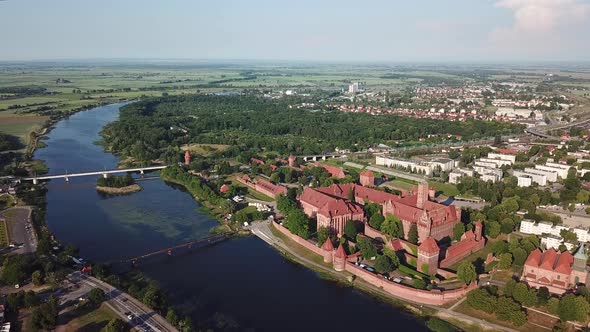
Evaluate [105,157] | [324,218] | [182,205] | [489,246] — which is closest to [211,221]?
[182,205]

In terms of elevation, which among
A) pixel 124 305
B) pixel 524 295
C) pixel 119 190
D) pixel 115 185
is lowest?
pixel 119 190

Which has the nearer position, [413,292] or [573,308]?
[573,308]

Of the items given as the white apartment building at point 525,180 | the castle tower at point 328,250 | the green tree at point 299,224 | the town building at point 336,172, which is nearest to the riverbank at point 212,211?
the green tree at point 299,224

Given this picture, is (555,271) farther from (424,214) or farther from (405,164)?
(405,164)

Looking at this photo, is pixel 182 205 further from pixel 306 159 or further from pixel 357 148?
pixel 357 148

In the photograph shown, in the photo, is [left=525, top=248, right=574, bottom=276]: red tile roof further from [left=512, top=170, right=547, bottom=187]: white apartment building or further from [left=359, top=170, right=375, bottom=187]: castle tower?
[left=512, top=170, right=547, bottom=187]: white apartment building

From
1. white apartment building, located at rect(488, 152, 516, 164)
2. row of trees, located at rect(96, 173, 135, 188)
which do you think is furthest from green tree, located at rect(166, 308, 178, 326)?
white apartment building, located at rect(488, 152, 516, 164)

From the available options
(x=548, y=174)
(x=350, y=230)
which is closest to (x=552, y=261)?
(x=350, y=230)

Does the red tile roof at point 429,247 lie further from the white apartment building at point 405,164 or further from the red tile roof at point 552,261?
the white apartment building at point 405,164
